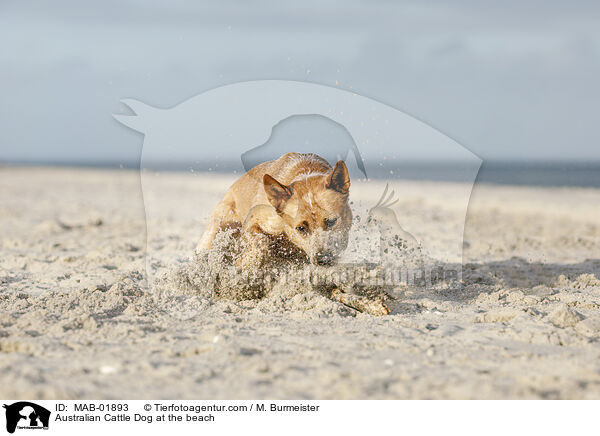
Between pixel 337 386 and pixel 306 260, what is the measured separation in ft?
6.65

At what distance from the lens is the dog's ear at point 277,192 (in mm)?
4848

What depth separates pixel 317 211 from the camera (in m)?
4.88

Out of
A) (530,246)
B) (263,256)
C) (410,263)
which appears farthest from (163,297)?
(530,246)

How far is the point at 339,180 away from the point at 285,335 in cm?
152

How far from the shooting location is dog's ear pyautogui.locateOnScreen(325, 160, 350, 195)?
4785mm

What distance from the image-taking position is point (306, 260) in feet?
16.5

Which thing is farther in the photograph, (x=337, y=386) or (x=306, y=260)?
(x=306, y=260)

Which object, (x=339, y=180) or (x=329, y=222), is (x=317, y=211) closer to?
(x=329, y=222)
